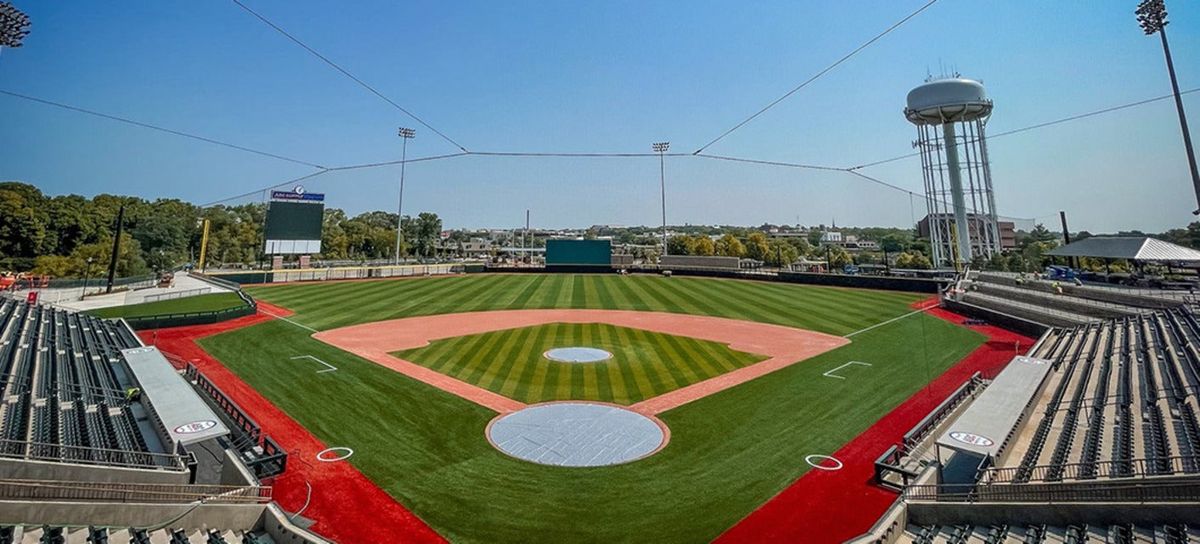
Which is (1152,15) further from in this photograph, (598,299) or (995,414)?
(598,299)

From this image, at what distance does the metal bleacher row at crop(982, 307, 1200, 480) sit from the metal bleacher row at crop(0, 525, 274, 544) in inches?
527

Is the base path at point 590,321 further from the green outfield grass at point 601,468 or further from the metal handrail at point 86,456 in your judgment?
the metal handrail at point 86,456

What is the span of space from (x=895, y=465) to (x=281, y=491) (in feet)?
44.7

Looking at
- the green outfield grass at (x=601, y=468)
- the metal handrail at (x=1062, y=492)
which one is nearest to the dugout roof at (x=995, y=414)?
the metal handrail at (x=1062, y=492)

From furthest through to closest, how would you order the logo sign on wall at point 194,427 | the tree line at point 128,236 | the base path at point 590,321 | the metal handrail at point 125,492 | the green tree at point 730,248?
the green tree at point 730,248
the tree line at point 128,236
the base path at point 590,321
the logo sign on wall at point 194,427
the metal handrail at point 125,492

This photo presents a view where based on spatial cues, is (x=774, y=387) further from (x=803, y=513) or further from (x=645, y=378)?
(x=803, y=513)

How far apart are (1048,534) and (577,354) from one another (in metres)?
15.8

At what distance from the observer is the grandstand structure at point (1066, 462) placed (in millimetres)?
6812

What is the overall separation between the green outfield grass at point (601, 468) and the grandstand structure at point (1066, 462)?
2327 mm

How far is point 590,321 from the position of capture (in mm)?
29453

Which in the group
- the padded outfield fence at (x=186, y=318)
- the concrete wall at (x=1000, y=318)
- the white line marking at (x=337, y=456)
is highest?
the padded outfield fence at (x=186, y=318)

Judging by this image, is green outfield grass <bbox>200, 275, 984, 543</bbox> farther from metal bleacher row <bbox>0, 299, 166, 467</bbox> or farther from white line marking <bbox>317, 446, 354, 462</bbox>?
metal bleacher row <bbox>0, 299, 166, 467</bbox>

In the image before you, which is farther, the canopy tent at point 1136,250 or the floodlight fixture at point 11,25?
the canopy tent at point 1136,250

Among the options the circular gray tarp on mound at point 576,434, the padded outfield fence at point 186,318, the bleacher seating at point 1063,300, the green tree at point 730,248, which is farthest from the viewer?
the green tree at point 730,248
